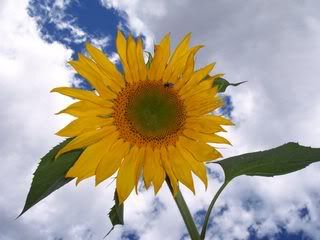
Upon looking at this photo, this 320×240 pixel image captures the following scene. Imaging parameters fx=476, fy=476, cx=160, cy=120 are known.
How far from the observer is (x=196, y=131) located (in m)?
2.35

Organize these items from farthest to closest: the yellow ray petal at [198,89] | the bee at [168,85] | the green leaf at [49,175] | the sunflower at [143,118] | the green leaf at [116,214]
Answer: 1. the bee at [168,85]
2. the yellow ray petal at [198,89]
3. the sunflower at [143,118]
4. the green leaf at [116,214]
5. the green leaf at [49,175]

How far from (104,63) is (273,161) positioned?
95cm

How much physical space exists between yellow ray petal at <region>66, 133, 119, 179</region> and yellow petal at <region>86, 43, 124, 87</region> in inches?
11.9

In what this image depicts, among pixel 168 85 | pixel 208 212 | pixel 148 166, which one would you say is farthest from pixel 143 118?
pixel 208 212

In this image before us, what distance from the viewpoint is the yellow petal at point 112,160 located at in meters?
2.15

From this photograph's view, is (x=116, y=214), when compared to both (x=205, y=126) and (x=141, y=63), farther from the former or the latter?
(x=141, y=63)

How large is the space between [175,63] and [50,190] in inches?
32.7

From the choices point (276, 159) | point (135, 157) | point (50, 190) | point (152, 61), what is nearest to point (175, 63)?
point (152, 61)

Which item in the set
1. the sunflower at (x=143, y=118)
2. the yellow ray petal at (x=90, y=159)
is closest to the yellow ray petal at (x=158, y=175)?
the sunflower at (x=143, y=118)

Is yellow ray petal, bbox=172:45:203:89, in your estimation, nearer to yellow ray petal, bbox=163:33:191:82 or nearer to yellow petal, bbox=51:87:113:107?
yellow ray petal, bbox=163:33:191:82

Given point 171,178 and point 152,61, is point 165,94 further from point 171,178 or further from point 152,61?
point 171,178

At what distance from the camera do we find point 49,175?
1959 mm

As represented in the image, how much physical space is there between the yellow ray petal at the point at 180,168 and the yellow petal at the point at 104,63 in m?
0.44

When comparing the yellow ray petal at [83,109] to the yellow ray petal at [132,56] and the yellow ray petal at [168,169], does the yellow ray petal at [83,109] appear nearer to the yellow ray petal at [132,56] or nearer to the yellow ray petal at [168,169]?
the yellow ray petal at [132,56]
